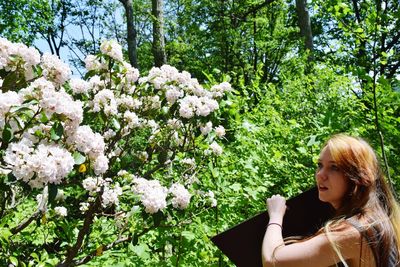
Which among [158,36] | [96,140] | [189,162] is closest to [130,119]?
[189,162]

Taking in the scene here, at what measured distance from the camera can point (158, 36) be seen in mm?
8297

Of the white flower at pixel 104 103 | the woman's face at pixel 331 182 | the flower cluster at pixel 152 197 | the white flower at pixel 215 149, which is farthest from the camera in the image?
the white flower at pixel 215 149

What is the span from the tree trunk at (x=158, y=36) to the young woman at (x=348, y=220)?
256 inches

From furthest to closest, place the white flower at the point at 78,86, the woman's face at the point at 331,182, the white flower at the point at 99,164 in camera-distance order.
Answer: the white flower at the point at 78,86
the white flower at the point at 99,164
the woman's face at the point at 331,182

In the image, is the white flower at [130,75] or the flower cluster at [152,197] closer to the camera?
the flower cluster at [152,197]

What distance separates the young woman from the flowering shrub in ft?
3.20

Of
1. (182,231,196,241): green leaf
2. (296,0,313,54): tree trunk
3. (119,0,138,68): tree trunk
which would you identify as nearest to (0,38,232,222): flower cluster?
(182,231,196,241): green leaf

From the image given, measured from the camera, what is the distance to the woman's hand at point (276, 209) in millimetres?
1869

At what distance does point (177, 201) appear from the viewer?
2.71m

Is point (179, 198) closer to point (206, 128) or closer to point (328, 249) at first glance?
point (206, 128)

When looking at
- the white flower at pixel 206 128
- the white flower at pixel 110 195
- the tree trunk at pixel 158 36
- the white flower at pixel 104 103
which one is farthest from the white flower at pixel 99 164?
the tree trunk at pixel 158 36

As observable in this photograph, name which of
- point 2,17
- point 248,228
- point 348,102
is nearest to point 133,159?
point 248,228

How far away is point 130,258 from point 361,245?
177 cm

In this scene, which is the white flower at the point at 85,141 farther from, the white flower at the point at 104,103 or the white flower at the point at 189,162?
the white flower at the point at 189,162
